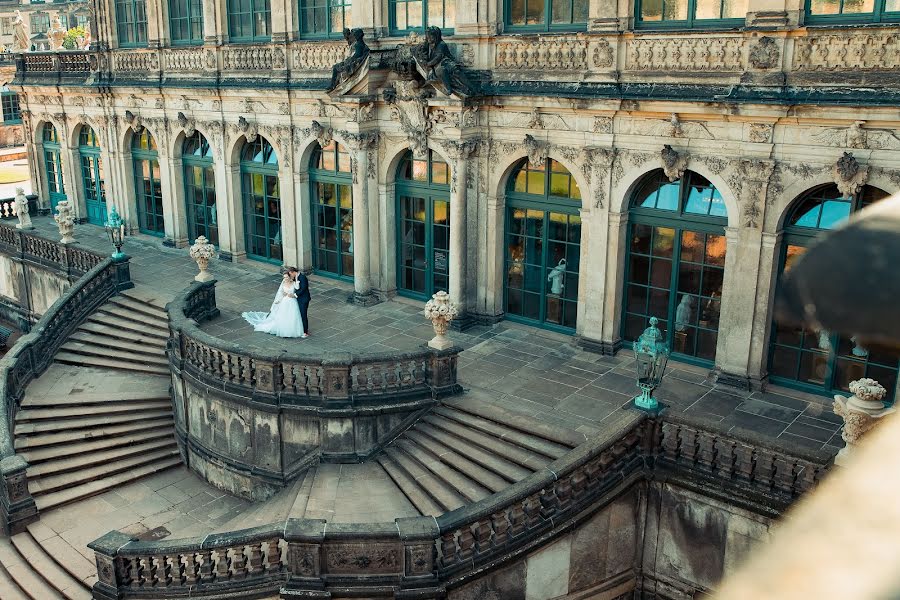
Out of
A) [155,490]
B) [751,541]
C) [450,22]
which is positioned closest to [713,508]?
[751,541]

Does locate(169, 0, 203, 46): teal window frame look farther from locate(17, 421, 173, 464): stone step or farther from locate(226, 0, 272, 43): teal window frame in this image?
locate(17, 421, 173, 464): stone step

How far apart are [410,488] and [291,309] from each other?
6521 mm

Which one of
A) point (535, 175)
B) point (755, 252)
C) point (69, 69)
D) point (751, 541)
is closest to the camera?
point (751, 541)

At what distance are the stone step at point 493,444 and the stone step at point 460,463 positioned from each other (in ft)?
1.06

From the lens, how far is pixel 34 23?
86438 millimetres

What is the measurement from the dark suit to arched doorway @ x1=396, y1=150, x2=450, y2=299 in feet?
11.3

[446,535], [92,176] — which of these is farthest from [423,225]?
[92,176]

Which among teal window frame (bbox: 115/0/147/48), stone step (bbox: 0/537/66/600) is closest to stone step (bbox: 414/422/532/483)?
stone step (bbox: 0/537/66/600)

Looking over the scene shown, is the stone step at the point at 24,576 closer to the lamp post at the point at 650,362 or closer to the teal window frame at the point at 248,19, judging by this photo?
the lamp post at the point at 650,362

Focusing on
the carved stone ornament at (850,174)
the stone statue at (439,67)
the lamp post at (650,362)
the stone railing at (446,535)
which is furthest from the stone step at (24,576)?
Answer: the carved stone ornament at (850,174)

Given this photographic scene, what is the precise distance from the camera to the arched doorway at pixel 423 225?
21359 mm

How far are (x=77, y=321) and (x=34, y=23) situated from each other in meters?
76.3

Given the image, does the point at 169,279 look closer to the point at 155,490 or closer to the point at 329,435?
the point at 155,490

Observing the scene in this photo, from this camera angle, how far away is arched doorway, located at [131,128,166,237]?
2955 centimetres
